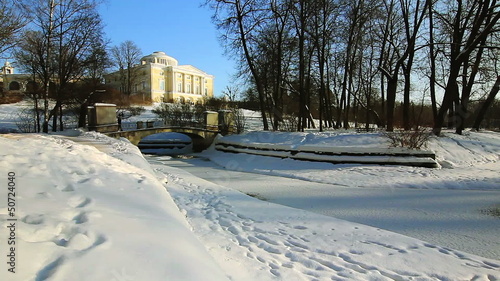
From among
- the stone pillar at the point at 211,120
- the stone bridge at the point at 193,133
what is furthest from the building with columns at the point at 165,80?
the stone bridge at the point at 193,133

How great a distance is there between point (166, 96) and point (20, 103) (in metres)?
27.5

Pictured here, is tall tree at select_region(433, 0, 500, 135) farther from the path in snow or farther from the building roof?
the building roof

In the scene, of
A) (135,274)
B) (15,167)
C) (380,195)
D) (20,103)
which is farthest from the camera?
(20,103)

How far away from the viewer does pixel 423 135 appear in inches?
528

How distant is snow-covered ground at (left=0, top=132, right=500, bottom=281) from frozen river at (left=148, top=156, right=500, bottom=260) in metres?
0.63

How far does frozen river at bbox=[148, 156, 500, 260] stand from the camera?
532 cm

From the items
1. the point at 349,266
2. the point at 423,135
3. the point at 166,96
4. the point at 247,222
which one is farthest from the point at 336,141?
the point at 166,96

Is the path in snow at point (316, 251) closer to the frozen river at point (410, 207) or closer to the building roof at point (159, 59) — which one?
the frozen river at point (410, 207)

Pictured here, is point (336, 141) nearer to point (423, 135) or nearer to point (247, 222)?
point (423, 135)

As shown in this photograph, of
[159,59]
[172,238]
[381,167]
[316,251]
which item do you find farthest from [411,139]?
[159,59]

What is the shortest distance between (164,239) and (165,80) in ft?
224

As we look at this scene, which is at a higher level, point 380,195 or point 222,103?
point 222,103

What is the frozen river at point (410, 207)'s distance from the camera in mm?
5320

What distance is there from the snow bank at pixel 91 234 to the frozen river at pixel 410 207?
13.5ft
